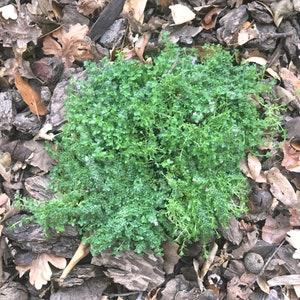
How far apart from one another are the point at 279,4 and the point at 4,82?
67.7 inches

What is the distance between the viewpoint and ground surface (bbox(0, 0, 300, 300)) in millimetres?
2154

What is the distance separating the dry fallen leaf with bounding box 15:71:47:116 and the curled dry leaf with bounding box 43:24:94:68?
0.25m

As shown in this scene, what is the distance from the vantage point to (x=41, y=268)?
7.00 feet

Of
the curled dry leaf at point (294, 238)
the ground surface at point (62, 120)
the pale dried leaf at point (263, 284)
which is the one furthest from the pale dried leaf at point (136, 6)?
the pale dried leaf at point (263, 284)

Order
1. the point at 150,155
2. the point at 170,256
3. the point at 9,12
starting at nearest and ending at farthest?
the point at 150,155
the point at 170,256
the point at 9,12

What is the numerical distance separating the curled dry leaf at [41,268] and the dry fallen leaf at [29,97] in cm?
81

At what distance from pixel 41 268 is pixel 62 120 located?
0.80 metres

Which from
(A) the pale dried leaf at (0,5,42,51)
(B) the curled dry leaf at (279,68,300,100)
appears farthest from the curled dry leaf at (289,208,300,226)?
(A) the pale dried leaf at (0,5,42,51)

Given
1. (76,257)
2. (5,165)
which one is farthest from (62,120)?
(76,257)

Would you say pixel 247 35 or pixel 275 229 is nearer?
pixel 275 229

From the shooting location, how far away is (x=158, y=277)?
2.15m

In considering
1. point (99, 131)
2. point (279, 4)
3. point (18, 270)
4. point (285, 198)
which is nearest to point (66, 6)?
point (99, 131)

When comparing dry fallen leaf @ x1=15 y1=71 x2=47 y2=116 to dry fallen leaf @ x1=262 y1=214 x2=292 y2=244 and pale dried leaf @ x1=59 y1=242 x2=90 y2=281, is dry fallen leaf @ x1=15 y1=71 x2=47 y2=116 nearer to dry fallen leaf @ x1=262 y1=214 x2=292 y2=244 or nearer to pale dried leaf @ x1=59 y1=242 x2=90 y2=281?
pale dried leaf @ x1=59 y1=242 x2=90 y2=281

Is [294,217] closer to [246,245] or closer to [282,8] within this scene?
[246,245]
